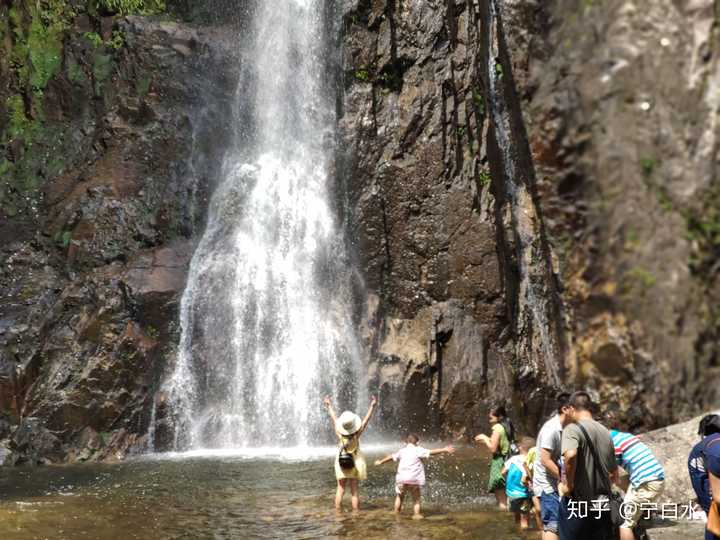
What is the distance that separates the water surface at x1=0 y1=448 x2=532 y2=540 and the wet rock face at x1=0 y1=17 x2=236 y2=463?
2307 millimetres

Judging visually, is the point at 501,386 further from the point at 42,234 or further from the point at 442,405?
the point at 42,234

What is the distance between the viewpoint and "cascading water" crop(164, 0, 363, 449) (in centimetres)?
1823

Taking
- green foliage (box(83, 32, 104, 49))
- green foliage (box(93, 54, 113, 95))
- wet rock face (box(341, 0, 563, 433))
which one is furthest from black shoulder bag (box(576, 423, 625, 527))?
green foliage (box(83, 32, 104, 49))

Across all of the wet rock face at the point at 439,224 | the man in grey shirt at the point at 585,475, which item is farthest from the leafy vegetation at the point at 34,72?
the man in grey shirt at the point at 585,475

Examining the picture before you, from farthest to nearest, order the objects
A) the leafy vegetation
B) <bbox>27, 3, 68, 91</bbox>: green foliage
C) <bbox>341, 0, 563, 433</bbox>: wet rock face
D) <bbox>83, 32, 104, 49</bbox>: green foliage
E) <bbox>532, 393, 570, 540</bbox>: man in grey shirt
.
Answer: <bbox>83, 32, 104, 49</bbox>: green foliage < <bbox>27, 3, 68, 91</bbox>: green foliage < the leafy vegetation < <bbox>341, 0, 563, 433</bbox>: wet rock face < <bbox>532, 393, 570, 540</bbox>: man in grey shirt

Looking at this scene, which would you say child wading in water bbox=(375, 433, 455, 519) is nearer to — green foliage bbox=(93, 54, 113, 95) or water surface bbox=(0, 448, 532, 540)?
water surface bbox=(0, 448, 532, 540)

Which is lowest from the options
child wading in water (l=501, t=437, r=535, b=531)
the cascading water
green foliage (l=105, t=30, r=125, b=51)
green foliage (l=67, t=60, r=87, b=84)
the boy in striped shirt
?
child wading in water (l=501, t=437, r=535, b=531)

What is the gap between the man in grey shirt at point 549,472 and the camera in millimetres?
5730

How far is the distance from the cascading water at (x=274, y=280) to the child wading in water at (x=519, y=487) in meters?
10.3

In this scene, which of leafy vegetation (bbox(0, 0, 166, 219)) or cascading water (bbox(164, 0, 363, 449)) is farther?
leafy vegetation (bbox(0, 0, 166, 219))

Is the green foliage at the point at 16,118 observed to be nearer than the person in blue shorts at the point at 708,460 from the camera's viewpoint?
No

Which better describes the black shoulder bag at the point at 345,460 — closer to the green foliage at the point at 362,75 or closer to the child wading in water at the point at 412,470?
the child wading in water at the point at 412,470

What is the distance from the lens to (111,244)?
19.9 metres

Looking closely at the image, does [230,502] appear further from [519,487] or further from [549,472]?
[549,472]
